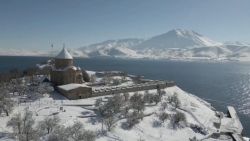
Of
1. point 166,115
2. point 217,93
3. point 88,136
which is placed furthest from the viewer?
point 217,93

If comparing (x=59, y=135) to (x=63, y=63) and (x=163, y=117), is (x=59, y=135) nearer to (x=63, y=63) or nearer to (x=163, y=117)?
(x=163, y=117)

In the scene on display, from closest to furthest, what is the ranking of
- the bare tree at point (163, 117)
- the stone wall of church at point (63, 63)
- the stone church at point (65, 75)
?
the bare tree at point (163, 117), the stone church at point (65, 75), the stone wall of church at point (63, 63)

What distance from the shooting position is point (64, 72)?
77000mm

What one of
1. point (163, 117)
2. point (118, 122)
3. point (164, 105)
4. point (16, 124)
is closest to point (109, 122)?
point (118, 122)

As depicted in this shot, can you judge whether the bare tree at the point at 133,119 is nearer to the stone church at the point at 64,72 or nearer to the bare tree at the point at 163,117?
the bare tree at the point at 163,117

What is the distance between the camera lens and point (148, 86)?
8369 cm

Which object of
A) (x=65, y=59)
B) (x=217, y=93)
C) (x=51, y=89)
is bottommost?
(x=217, y=93)

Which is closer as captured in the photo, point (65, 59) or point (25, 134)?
point (25, 134)

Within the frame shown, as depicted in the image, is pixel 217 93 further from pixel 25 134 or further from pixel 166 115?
pixel 25 134

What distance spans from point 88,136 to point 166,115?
23624 millimetres

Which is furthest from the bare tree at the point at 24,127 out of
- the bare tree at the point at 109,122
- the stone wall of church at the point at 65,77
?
the stone wall of church at the point at 65,77

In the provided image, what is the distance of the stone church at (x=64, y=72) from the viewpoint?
77.0 m

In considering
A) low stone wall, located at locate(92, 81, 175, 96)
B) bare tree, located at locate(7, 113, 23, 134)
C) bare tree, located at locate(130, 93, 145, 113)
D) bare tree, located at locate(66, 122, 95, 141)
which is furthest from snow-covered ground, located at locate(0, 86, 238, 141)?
bare tree, located at locate(66, 122, 95, 141)

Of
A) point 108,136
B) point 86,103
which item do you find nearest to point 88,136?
point 108,136
